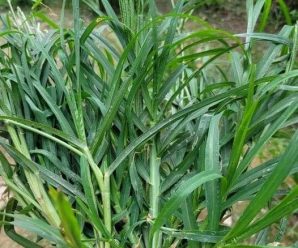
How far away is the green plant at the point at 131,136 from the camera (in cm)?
60

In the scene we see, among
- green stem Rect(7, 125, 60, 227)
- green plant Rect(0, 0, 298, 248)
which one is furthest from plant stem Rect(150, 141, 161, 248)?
green stem Rect(7, 125, 60, 227)

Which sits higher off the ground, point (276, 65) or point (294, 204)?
point (276, 65)

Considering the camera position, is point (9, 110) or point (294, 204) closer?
point (294, 204)

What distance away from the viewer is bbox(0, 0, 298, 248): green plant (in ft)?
1.97

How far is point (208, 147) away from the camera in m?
0.60

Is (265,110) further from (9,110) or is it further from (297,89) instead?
(9,110)

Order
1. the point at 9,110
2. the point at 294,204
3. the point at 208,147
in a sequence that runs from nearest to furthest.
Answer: the point at 294,204
the point at 208,147
the point at 9,110

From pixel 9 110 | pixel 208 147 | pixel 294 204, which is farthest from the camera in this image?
pixel 9 110

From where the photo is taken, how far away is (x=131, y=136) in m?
0.68

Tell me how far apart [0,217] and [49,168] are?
0.15 m

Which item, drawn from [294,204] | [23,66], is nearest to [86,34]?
[23,66]

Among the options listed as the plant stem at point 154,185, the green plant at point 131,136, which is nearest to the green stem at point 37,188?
the green plant at point 131,136

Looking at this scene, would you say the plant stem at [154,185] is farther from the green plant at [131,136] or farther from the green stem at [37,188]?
the green stem at [37,188]

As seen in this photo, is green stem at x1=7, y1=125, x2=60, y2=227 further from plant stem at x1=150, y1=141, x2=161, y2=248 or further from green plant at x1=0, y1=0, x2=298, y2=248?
plant stem at x1=150, y1=141, x2=161, y2=248
